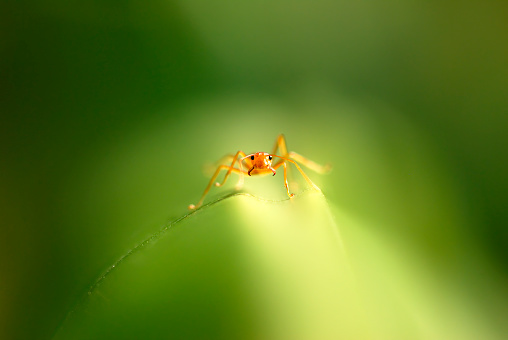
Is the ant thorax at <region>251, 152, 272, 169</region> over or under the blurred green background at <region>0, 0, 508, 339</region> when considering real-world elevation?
over

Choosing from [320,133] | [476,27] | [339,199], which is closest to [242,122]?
[320,133]

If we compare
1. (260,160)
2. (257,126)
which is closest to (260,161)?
(260,160)

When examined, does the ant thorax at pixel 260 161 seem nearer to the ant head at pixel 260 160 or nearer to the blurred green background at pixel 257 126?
the ant head at pixel 260 160

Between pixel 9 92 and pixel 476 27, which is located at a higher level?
pixel 476 27

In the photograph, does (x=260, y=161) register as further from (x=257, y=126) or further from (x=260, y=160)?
(x=257, y=126)

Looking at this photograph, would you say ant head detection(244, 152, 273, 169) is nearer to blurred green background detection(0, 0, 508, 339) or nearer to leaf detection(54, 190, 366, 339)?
blurred green background detection(0, 0, 508, 339)

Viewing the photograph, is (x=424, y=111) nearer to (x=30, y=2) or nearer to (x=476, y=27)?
(x=476, y=27)

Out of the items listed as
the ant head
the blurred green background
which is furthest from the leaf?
the ant head

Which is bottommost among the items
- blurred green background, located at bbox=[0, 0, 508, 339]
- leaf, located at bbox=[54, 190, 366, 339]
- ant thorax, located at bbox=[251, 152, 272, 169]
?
leaf, located at bbox=[54, 190, 366, 339]
